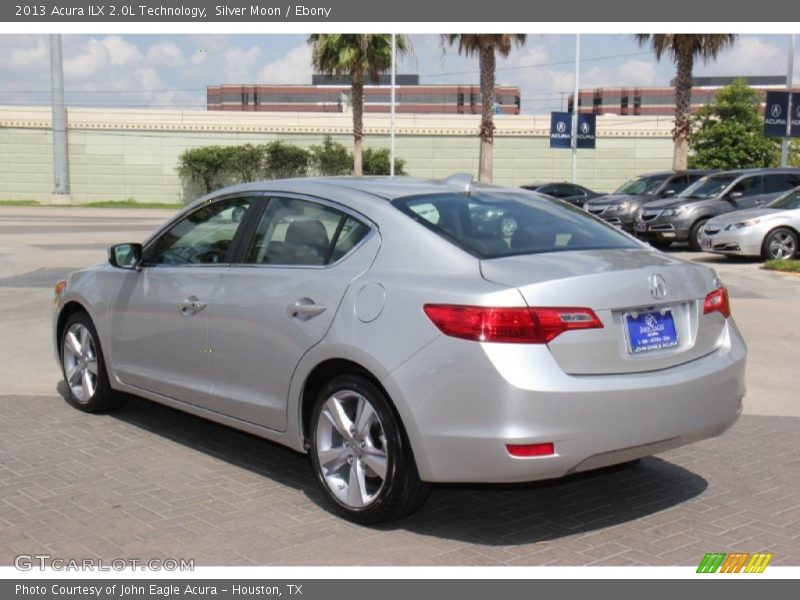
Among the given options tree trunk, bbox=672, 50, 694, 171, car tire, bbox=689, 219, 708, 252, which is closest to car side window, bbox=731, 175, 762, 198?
car tire, bbox=689, 219, 708, 252

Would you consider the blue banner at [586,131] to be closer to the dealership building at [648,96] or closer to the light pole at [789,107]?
the light pole at [789,107]

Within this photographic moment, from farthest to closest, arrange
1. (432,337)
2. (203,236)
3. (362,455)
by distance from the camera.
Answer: (203,236) < (362,455) < (432,337)

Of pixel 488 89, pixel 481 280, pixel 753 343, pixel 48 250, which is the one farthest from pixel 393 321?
pixel 488 89

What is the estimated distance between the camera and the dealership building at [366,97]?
110000 millimetres

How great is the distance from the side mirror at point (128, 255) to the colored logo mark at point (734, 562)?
3879 millimetres

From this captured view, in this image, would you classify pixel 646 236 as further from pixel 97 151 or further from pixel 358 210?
pixel 97 151

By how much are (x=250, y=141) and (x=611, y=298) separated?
46.3m

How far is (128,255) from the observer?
619 cm

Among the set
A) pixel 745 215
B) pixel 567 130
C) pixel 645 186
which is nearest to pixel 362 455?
pixel 745 215

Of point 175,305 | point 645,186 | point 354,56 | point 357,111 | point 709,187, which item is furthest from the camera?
point 357,111

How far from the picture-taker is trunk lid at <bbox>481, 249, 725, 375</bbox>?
4.12 metres

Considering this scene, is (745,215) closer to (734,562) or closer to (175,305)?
(175,305)

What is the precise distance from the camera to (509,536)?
4.48 metres

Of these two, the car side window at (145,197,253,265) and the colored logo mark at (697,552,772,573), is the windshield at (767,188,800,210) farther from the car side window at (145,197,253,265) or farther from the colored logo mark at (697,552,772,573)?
the colored logo mark at (697,552,772,573)
